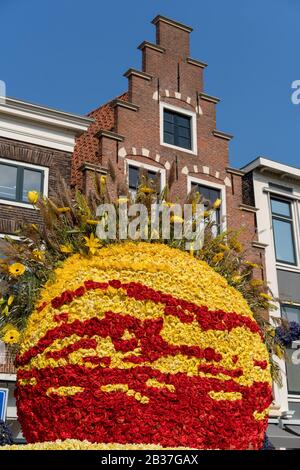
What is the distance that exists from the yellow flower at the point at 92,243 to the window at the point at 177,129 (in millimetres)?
9391

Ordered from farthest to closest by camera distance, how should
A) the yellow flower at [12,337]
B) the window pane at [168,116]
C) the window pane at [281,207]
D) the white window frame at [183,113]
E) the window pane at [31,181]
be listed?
the window pane at [281,207] → the window pane at [168,116] → the white window frame at [183,113] → the window pane at [31,181] → the yellow flower at [12,337]

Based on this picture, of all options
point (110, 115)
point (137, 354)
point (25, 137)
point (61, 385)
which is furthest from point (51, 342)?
point (110, 115)

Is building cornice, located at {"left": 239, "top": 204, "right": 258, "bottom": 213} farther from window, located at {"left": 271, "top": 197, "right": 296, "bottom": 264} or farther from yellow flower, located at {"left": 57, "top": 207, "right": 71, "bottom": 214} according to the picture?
yellow flower, located at {"left": 57, "top": 207, "right": 71, "bottom": 214}

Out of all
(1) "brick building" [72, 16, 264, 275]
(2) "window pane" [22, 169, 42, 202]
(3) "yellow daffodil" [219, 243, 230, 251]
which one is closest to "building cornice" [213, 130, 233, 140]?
(1) "brick building" [72, 16, 264, 275]

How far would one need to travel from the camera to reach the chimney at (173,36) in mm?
16312

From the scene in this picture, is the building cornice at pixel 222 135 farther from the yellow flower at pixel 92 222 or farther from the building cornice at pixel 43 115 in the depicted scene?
the yellow flower at pixel 92 222

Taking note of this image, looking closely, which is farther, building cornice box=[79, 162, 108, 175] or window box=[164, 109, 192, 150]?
window box=[164, 109, 192, 150]

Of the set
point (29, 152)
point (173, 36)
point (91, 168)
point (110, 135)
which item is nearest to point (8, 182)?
point (29, 152)

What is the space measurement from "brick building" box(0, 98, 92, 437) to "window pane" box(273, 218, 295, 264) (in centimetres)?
596

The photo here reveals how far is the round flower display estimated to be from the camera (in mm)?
5418

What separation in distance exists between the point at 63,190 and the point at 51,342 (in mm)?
1611

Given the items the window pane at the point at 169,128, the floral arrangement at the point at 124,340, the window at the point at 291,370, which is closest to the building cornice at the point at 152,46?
the window pane at the point at 169,128

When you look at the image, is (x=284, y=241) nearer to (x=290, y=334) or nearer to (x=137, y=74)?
(x=290, y=334)

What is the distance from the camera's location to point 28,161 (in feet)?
44.1
